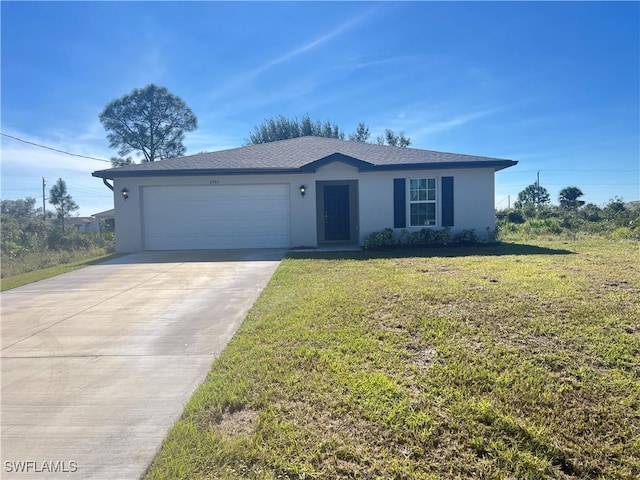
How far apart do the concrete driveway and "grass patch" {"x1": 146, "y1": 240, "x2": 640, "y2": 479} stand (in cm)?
29

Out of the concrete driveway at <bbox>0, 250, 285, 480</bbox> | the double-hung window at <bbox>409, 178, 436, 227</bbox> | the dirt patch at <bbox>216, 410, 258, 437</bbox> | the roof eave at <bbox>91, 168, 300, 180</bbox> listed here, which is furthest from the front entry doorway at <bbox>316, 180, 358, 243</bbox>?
the dirt patch at <bbox>216, 410, 258, 437</bbox>

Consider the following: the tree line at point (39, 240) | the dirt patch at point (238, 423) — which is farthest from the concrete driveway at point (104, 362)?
the tree line at point (39, 240)

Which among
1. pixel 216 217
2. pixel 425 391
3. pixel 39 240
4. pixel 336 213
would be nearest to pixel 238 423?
pixel 425 391

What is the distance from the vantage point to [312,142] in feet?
52.7

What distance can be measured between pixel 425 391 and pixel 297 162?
10803mm

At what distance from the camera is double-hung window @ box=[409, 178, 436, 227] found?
12414 millimetres

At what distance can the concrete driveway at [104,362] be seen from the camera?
8.10 ft

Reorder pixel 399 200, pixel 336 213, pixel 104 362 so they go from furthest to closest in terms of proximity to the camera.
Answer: pixel 336 213 < pixel 399 200 < pixel 104 362

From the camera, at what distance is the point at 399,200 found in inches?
486

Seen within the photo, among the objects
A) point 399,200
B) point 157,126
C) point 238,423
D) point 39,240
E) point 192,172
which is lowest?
point 238,423

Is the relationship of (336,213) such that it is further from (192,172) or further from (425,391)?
(425,391)

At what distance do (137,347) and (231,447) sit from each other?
2.46m

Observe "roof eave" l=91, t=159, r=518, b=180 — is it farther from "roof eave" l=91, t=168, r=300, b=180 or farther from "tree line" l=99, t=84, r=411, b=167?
"tree line" l=99, t=84, r=411, b=167

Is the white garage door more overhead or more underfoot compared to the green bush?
more overhead
